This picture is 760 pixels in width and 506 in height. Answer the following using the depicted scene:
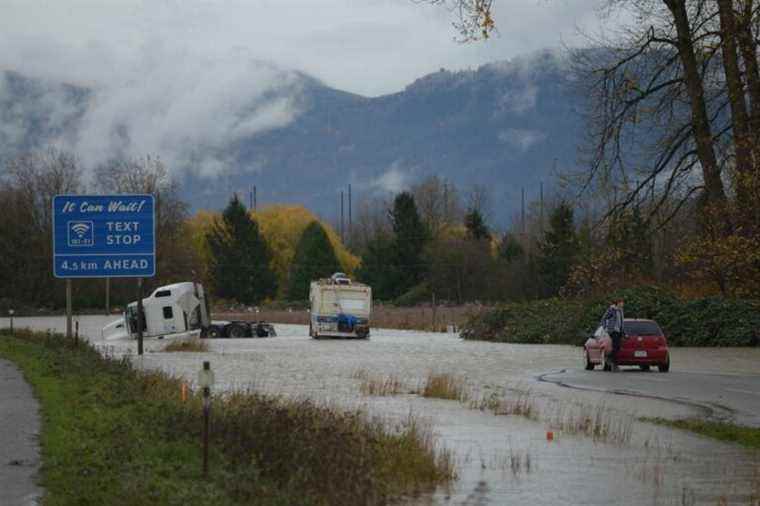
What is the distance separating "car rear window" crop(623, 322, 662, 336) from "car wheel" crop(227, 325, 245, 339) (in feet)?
135

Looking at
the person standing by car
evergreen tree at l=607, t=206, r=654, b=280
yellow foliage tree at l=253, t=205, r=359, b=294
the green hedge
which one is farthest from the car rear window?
yellow foliage tree at l=253, t=205, r=359, b=294

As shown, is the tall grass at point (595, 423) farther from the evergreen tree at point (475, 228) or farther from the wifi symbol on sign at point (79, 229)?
the evergreen tree at point (475, 228)

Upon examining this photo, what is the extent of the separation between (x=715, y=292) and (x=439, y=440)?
1423 inches

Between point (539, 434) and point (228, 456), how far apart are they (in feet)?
24.0

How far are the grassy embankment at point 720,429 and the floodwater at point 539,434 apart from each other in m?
0.29

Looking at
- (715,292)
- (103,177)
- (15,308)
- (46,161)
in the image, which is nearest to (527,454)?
(715,292)

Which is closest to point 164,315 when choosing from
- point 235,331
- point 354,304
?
point 235,331

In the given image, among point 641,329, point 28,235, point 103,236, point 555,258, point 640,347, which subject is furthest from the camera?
point 28,235

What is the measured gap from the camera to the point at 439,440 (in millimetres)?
Result: 19156

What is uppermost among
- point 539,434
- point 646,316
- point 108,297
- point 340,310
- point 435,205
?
point 435,205

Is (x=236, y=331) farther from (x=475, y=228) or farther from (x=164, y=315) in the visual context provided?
(x=475, y=228)

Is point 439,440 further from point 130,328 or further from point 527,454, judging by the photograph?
point 130,328

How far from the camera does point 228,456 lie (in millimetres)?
14039

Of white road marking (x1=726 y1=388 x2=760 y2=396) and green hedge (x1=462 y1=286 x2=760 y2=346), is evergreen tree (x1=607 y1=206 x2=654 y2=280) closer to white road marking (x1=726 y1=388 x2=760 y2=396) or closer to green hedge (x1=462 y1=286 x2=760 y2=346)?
green hedge (x1=462 y1=286 x2=760 y2=346)
